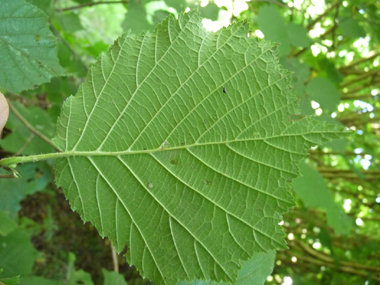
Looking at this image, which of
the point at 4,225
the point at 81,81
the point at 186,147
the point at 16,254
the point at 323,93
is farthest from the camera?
the point at 81,81

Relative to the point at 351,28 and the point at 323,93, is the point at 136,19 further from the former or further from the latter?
the point at 351,28

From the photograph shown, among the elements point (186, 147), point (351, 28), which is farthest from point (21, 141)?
point (351, 28)

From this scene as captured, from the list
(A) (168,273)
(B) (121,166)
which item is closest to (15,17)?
(B) (121,166)

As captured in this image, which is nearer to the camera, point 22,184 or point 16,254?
point 16,254

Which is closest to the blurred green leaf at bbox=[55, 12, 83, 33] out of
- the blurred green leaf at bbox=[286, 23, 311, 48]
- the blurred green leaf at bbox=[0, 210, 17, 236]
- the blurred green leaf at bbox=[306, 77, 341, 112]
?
the blurred green leaf at bbox=[0, 210, 17, 236]

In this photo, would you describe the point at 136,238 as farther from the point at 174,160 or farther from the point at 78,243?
the point at 78,243

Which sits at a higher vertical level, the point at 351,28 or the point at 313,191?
the point at 351,28

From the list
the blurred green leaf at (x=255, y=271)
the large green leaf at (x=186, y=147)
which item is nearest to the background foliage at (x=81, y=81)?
the large green leaf at (x=186, y=147)
